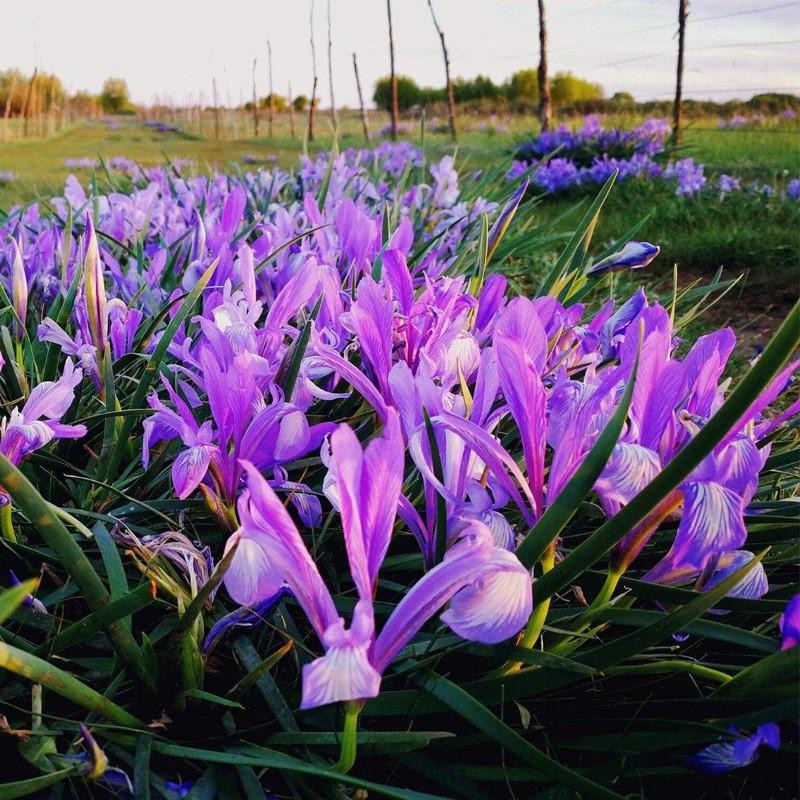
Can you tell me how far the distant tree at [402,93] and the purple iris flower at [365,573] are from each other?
47.6 meters

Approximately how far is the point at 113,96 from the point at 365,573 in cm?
5506

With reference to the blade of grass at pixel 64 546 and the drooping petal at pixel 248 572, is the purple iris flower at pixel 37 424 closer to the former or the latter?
the blade of grass at pixel 64 546

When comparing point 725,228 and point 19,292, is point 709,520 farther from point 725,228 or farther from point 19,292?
point 725,228

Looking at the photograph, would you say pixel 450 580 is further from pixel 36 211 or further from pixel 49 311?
pixel 36 211

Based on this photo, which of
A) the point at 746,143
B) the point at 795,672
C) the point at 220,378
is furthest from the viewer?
the point at 746,143

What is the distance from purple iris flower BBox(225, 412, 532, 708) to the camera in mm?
383

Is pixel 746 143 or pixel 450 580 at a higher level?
pixel 746 143

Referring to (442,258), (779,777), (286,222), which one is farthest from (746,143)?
(779,777)

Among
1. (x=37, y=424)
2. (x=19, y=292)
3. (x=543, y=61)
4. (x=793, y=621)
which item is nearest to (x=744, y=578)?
(x=793, y=621)

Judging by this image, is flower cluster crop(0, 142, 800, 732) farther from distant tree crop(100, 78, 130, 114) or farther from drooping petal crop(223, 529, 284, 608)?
distant tree crop(100, 78, 130, 114)

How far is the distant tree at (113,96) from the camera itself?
156 feet

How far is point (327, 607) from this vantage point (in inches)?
17.4

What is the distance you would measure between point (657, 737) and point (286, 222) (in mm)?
1067

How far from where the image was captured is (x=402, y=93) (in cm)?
4516
